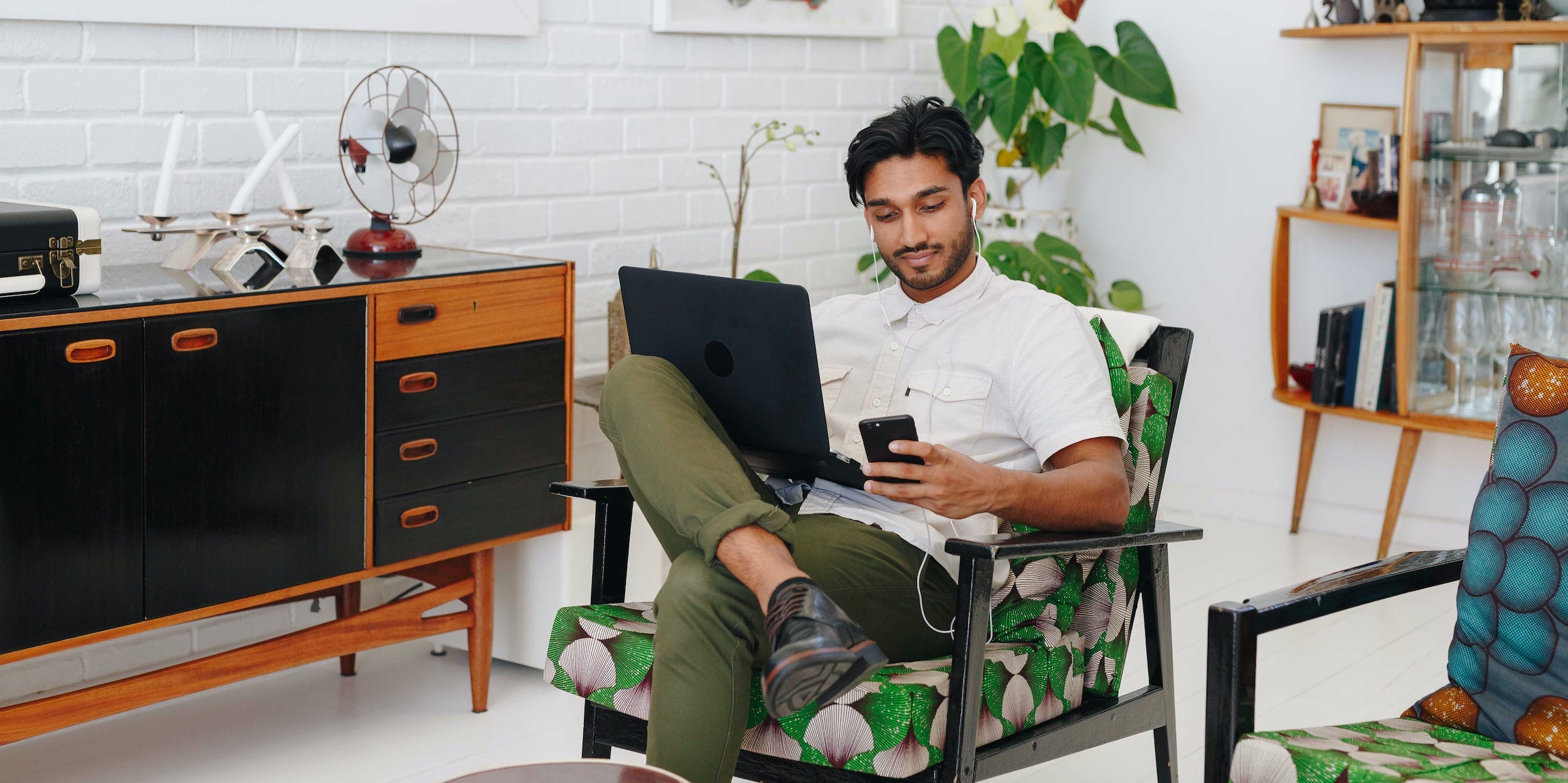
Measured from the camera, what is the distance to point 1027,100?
3955 mm

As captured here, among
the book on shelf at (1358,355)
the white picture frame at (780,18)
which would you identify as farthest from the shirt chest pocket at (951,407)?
the book on shelf at (1358,355)

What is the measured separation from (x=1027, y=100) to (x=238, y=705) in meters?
2.46

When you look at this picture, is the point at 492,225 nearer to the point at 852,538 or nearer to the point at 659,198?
the point at 659,198

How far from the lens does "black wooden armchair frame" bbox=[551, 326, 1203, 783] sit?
1747mm

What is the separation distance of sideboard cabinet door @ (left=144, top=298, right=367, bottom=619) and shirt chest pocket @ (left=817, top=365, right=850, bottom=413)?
0.76m

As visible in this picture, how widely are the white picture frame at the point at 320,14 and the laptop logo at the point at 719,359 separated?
1.26 m

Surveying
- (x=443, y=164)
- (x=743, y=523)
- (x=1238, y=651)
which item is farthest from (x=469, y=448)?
(x=1238, y=651)

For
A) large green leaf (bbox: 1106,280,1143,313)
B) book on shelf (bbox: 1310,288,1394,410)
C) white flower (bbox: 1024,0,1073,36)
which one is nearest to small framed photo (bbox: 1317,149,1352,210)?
book on shelf (bbox: 1310,288,1394,410)

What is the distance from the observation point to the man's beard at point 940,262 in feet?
7.07

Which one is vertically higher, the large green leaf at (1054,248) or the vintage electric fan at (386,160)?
the vintage electric fan at (386,160)

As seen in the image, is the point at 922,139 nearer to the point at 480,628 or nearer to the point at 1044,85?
the point at 480,628

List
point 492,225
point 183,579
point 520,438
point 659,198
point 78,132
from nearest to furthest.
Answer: point 183,579, point 78,132, point 520,438, point 492,225, point 659,198

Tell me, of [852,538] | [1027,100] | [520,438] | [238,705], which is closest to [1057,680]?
[852,538]

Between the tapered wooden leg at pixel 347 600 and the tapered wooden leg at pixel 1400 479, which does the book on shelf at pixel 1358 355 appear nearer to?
the tapered wooden leg at pixel 1400 479
